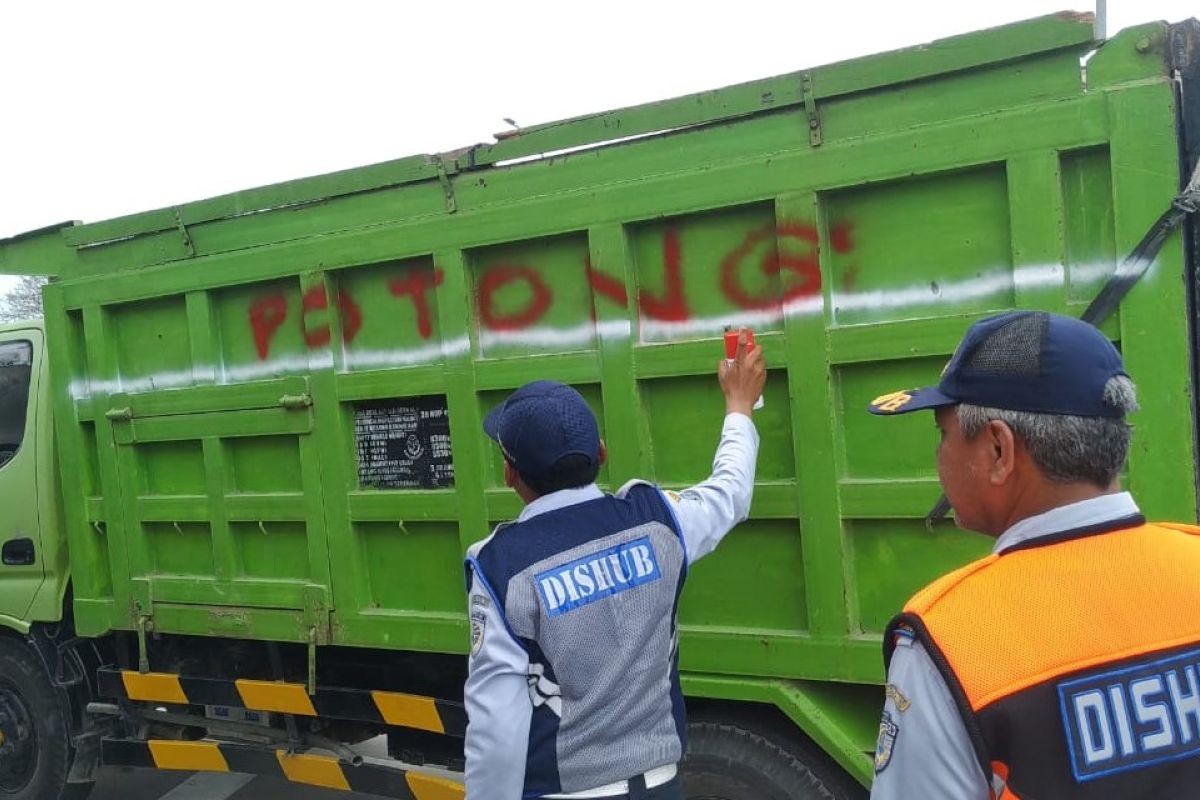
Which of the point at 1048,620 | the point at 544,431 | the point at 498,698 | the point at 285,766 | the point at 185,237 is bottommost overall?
the point at 285,766

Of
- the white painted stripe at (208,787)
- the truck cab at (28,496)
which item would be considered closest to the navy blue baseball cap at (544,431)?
the truck cab at (28,496)

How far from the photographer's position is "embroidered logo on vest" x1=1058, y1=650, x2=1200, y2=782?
1028mm

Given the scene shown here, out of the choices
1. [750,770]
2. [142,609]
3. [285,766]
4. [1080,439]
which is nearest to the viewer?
[1080,439]

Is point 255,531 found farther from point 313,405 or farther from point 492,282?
point 492,282

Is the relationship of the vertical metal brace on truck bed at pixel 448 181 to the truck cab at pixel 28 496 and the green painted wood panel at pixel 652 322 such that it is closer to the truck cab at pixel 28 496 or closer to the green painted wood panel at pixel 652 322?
the green painted wood panel at pixel 652 322

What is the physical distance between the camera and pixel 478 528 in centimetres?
296

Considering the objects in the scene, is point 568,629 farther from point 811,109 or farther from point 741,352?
point 811,109

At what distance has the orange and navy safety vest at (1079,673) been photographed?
3.38 ft

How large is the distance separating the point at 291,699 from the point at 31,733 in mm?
1546

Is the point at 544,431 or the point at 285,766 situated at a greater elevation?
the point at 544,431

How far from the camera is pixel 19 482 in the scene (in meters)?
4.15

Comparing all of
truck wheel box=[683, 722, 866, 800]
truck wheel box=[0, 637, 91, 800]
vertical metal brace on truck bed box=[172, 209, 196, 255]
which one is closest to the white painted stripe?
truck wheel box=[0, 637, 91, 800]

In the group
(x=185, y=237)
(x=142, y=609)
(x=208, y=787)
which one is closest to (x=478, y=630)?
(x=185, y=237)

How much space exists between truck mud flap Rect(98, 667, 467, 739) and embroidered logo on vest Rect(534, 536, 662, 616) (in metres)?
1.32
